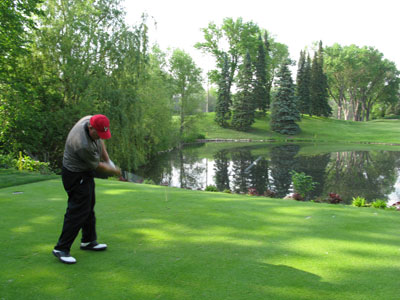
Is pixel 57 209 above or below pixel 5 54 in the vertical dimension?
below

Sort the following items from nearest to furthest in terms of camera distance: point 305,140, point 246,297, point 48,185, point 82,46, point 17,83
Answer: point 246,297
point 48,185
point 17,83
point 82,46
point 305,140

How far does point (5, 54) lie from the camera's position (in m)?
15.5

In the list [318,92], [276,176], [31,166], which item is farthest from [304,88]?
[31,166]

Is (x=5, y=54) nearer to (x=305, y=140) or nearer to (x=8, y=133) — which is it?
(x=8, y=133)

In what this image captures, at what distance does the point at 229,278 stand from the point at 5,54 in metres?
16.6

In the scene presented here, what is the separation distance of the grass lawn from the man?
394 mm

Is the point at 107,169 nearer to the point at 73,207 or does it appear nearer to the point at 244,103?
the point at 73,207

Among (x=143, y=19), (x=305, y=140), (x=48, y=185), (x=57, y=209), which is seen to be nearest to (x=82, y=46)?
(x=143, y=19)

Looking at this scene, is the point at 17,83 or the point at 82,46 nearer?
the point at 17,83

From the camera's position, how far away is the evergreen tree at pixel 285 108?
185 ft

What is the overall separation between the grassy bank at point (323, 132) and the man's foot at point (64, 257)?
46235 mm

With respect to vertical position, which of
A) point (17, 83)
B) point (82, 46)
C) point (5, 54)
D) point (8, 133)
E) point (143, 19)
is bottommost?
point (8, 133)

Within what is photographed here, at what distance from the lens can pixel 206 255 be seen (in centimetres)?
420

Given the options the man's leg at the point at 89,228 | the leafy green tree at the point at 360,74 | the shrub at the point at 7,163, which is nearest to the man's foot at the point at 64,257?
the man's leg at the point at 89,228
